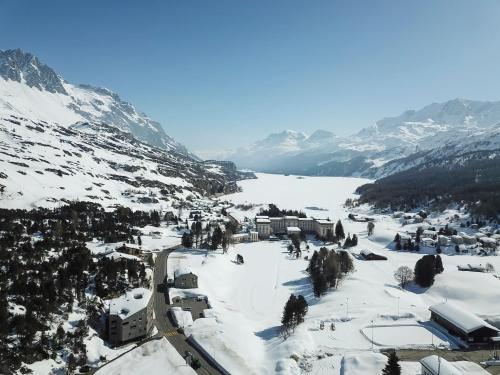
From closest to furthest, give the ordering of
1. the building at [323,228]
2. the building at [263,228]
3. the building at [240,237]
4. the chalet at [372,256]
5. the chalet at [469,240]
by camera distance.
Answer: the chalet at [372,256], the chalet at [469,240], the building at [240,237], the building at [323,228], the building at [263,228]

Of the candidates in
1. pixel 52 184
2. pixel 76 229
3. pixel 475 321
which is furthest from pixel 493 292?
pixel 52 184

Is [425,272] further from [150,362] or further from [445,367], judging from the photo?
[150,362]

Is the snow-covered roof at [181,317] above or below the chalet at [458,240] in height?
below

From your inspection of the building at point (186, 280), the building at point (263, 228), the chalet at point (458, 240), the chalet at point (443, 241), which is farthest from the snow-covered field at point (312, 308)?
the building at point (263, 228)

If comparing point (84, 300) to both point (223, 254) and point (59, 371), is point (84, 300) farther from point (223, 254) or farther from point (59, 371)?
point (223, 254)

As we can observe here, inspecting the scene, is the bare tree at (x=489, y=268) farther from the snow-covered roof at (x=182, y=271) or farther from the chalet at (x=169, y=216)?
the chalet at (x=169, y=216)

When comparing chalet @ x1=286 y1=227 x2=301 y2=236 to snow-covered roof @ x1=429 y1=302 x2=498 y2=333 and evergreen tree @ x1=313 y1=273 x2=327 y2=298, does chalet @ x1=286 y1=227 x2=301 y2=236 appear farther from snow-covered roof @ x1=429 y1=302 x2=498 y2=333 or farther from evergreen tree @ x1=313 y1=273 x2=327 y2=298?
snow-covered roof @ x1=429 y1=302 x2=498 y2=333

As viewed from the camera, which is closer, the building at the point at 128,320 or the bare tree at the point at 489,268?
the building at the point at 128,320
